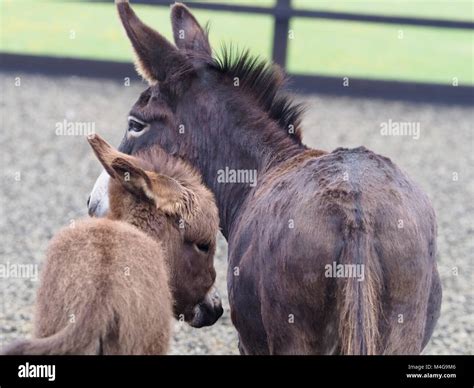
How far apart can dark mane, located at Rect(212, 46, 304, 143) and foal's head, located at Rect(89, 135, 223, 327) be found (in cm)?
65

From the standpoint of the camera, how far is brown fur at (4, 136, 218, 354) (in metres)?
2.87

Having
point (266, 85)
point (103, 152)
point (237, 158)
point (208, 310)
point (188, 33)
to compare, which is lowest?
point (208, 310)

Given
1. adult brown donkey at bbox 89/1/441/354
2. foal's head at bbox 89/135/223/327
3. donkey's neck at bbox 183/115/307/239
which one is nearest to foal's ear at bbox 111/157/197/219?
foal's head at bbox 89/135/223/327

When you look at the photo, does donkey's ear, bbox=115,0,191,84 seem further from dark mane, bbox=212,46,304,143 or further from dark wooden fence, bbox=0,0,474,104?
dark wooden fence, bbox=0,0,474,104

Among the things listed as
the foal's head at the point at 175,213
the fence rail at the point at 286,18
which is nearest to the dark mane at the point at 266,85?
the foal's head at the point at 175,213

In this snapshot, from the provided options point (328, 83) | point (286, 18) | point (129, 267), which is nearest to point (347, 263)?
point (129, 267)

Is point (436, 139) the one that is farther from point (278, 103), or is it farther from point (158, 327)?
point (158, 327)

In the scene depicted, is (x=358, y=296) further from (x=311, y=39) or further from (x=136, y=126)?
(x=311, y=39)

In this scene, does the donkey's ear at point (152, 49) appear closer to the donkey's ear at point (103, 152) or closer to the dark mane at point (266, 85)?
the dark mane at point (266, 85)

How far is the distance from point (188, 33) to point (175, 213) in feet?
5.29

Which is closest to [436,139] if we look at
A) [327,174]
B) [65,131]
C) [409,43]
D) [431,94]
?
[431,94]

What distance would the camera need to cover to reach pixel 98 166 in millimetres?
9773

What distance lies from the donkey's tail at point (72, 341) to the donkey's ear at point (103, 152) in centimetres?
68
